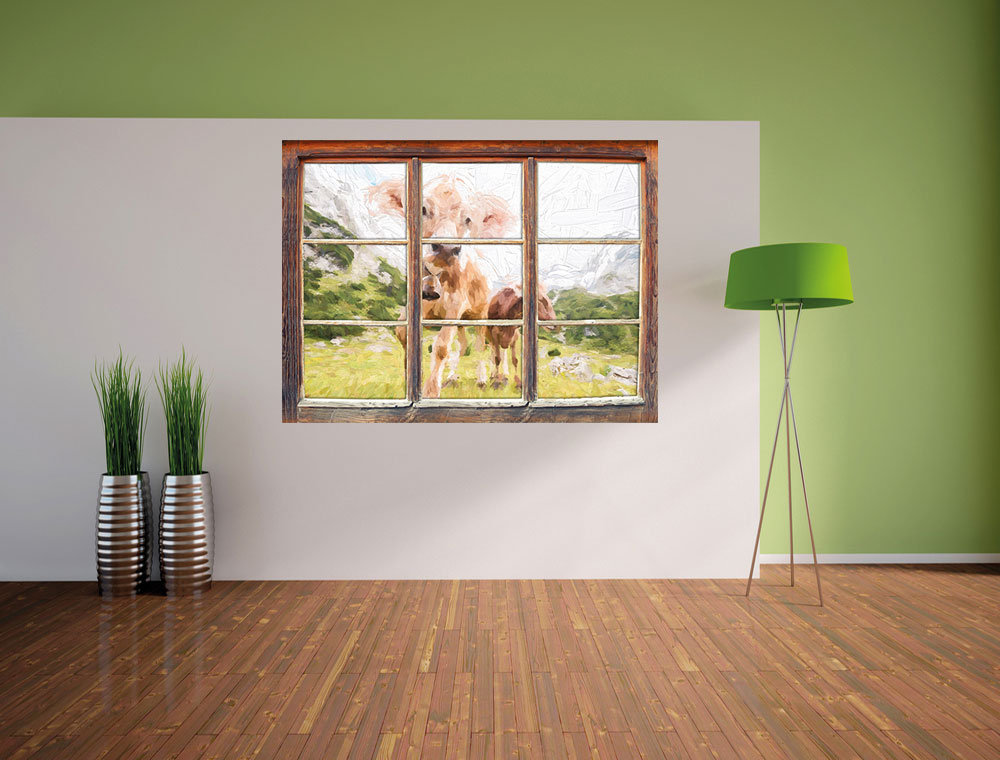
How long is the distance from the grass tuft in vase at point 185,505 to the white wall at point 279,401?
0.23 m

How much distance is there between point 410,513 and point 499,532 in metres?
0.52

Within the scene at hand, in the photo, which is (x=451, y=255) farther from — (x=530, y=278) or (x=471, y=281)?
(x=530, y=278)

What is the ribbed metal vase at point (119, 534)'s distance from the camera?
3609 mm

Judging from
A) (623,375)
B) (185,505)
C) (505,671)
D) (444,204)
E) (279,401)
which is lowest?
(505,671)

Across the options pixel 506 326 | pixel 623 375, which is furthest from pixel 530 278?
pixel 623 375

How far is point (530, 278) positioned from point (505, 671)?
7.40 feet

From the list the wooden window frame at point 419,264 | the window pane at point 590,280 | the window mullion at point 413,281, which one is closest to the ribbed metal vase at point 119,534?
the wooden window frame at point 419,264

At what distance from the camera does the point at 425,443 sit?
157 inches

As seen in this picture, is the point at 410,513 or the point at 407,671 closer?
the point at 407,671

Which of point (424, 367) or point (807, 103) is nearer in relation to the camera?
point (424, 367)

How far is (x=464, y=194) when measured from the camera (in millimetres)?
4133

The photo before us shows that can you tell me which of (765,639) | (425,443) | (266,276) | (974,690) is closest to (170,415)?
(266,276)

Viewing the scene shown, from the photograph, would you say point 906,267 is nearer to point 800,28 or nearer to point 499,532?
point 800,28

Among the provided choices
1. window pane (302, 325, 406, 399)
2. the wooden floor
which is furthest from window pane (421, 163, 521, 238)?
the wooden floor
